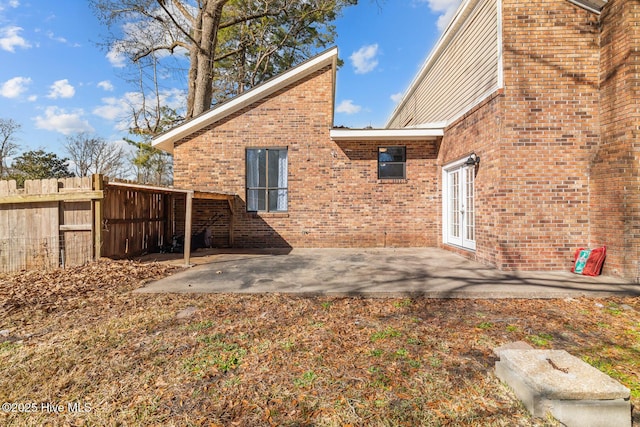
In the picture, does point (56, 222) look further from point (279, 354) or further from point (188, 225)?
point (279, 354)

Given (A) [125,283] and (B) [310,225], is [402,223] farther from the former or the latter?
(A) [125,283]

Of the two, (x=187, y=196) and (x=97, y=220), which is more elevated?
(x=187, y=196)

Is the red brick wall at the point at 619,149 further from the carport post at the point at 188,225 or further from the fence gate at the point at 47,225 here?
the fence gate at the point at 47,225

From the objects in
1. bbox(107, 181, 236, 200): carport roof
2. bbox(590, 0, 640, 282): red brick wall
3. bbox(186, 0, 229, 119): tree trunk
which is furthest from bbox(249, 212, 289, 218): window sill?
bbox(590, 0, 640, 282): red brick wall

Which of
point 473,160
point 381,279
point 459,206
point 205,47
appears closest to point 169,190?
point 381,279

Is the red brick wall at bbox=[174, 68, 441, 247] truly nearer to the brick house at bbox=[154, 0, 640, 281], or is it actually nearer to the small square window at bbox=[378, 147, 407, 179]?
the brick house at bbox=[154, 0, 640, 281]

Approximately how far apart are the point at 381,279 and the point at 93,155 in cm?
3436

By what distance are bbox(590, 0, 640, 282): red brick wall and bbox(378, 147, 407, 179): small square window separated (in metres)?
4.47

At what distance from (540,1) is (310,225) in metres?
7.12

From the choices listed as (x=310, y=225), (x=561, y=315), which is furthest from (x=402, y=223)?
(x=561, y=315)

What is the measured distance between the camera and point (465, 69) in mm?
7453

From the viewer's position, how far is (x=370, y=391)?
225cm

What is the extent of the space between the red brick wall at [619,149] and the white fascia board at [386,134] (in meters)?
3.64

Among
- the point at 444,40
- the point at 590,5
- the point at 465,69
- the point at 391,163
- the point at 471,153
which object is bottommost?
the point at 471,153
